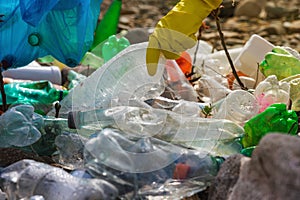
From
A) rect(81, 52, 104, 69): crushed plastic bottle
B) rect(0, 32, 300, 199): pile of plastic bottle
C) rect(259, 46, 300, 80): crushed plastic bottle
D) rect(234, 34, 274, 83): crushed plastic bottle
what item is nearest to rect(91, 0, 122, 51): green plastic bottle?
rect(81, 52, 104, 69): crushed plastic bottle

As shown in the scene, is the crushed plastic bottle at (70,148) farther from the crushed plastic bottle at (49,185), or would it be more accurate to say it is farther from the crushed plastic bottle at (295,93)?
the crushed plastic bottle at (295,93)

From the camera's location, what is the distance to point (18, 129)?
2455 millimetres

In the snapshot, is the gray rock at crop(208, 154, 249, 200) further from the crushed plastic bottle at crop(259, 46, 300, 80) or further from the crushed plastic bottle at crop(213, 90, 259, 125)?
the crushed plastic bottle at crop(259, 46, 300, 80)

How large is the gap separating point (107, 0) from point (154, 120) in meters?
5.81

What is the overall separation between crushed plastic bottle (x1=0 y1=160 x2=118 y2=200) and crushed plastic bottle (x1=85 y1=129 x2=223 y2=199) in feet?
0.20

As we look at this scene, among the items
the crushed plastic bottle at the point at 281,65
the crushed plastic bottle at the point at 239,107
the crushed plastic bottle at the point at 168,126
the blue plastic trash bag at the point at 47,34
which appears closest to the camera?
the crushed plastic bottle at the point at 168,126

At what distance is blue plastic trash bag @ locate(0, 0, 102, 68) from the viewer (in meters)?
2.72

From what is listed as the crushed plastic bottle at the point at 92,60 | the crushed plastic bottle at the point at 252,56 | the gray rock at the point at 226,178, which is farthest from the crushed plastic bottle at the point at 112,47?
the gray rock at the point at 226,178

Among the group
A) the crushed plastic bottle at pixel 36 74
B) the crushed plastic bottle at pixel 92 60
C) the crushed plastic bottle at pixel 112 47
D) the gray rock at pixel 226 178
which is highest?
the gray rock at pixel 226 178

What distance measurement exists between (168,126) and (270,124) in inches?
13.7

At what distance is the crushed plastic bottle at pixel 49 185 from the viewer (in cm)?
186

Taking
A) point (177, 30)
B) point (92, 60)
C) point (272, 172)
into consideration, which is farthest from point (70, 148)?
point (92, 60)

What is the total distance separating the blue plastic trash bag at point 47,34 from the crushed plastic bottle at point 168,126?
0.40 metres

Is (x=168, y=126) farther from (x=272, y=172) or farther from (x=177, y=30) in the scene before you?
(x=272, y=172)
